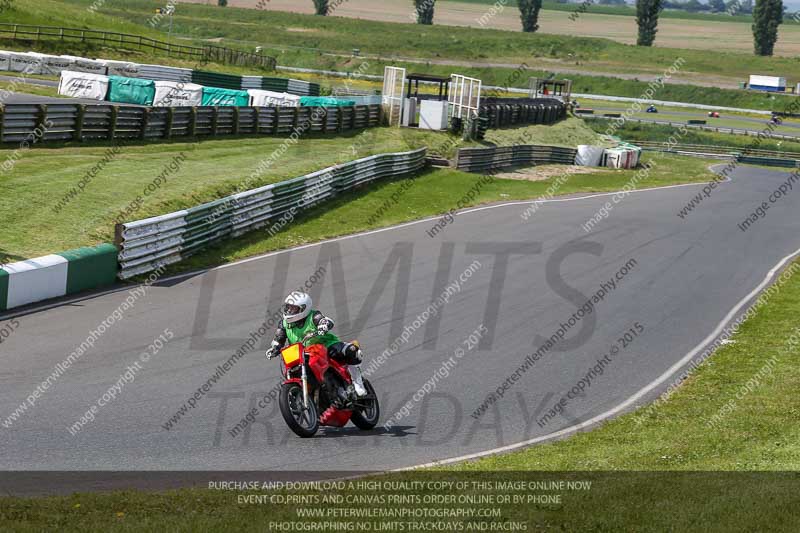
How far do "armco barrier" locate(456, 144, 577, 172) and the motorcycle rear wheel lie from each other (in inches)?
1058

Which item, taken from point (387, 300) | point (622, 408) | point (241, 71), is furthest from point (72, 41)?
point (622, 408)

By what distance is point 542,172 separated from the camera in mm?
42875

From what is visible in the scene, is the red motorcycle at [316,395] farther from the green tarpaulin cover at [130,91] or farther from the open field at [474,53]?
the open field at [474,53]

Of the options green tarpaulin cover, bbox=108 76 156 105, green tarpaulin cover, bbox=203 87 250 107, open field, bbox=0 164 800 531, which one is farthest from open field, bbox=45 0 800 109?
open field, bbox=0 164 800 531

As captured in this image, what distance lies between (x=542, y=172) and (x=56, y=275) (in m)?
29.0

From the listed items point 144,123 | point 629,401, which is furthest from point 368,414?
point 144,123

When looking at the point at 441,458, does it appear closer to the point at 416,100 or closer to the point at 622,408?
the point at 622,408

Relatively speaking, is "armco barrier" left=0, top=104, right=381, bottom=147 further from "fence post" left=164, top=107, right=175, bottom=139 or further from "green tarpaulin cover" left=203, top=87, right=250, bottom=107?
"green tarpaulin cover" left=203, top=87, right=250, bottom=107

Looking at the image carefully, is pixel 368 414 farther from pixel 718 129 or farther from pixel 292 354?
pixel 718 129

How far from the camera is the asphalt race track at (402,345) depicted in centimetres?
1110

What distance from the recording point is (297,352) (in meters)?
11.4

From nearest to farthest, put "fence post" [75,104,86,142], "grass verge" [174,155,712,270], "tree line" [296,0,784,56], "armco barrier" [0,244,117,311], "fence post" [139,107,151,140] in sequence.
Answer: "armco barrier" [0,244,117,311]
"grass verge" [174,155,712,270]
"fence post" [75,104,86,142]
"fence post" [139,107,151,140]
"tree line" [296,0,784,56]

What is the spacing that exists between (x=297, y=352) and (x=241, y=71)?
56710mm

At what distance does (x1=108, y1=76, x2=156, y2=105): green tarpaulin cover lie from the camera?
4269 cm
